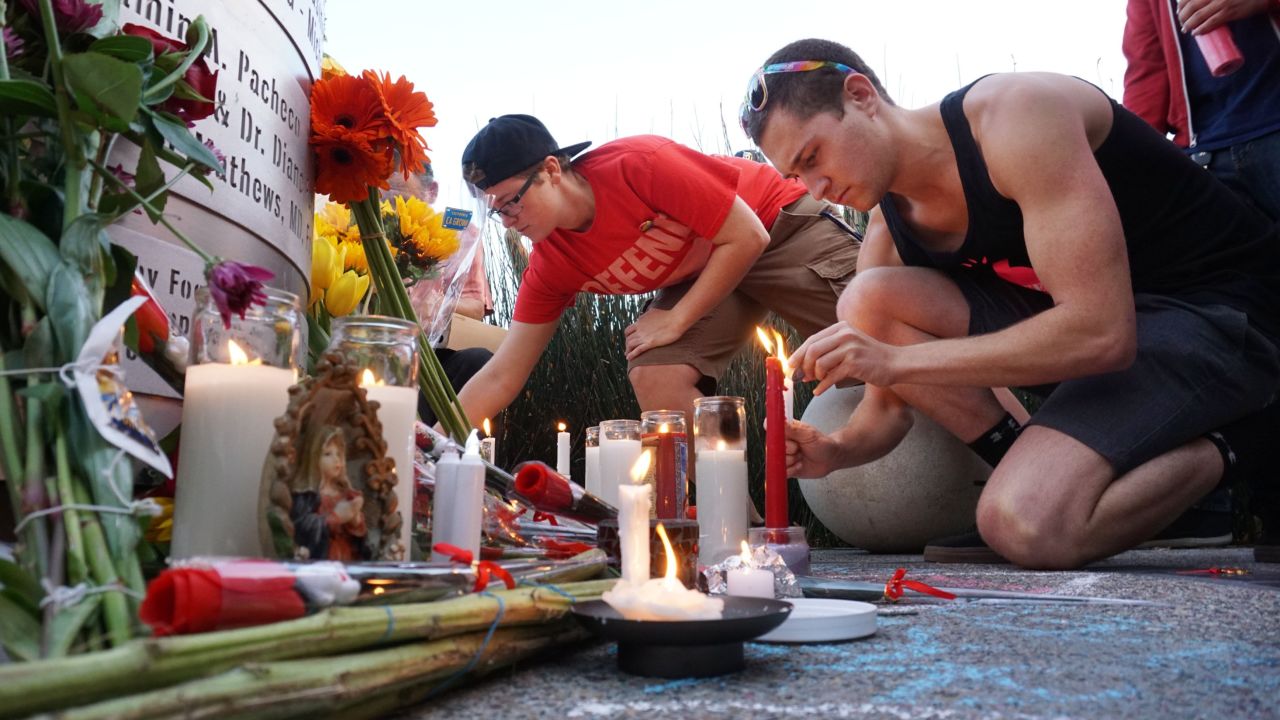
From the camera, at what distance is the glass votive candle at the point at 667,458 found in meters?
1.98

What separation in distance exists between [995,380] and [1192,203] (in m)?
0.73

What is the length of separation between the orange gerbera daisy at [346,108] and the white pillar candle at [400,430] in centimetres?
77

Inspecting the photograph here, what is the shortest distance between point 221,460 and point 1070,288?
5.62 feet

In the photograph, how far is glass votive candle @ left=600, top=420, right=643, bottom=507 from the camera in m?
2.13

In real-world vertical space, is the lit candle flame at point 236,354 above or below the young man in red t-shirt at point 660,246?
below

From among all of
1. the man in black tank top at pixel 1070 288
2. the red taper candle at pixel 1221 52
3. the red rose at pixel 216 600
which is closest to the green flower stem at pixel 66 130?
the red rose at pixel 216 600

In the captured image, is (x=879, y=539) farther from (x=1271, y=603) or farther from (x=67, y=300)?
(x=67, y=300)

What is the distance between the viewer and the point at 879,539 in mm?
3178

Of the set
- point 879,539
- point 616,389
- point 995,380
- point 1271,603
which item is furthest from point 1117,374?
point 616,389

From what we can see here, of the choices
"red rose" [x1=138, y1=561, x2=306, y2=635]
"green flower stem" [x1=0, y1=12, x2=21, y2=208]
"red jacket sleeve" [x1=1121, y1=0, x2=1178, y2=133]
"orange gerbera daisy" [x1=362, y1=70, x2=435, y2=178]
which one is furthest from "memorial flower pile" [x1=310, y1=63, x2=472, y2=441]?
"red jacket sleeve" [x1=1121, y1=0, x2=1178, y2=133]

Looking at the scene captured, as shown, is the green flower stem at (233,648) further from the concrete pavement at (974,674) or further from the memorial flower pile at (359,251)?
the memorial flower pile at (359,251)

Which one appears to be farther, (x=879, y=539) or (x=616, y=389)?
(x=616, y=389)

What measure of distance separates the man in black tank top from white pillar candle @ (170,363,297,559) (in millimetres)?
1306

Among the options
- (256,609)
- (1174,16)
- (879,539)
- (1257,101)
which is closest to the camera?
(256,609)
